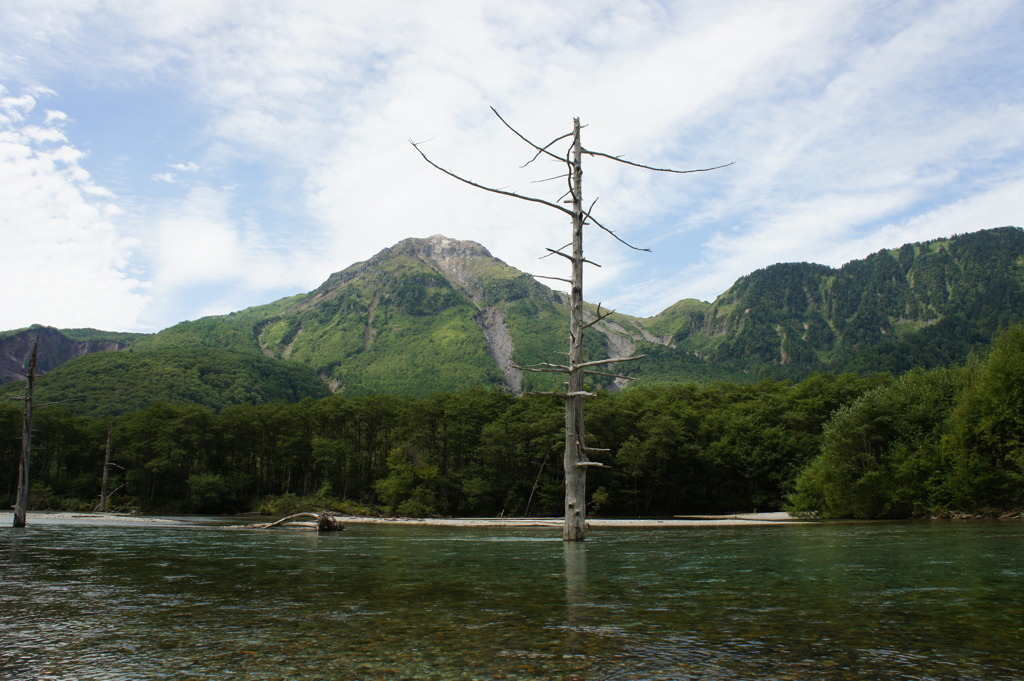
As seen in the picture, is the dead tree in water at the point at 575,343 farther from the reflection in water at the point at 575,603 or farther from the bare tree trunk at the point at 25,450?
the bare tree trunk at the point at 25,450

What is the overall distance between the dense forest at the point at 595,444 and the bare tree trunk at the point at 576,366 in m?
38.0

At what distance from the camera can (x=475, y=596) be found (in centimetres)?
1137

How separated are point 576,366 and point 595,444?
207ft

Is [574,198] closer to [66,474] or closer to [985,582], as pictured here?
[985,582]

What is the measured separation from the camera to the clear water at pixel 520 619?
6387 mm

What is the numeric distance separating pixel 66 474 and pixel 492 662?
376 feet

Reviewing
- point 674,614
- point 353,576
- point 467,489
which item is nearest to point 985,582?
point 674,614

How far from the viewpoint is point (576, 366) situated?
21562 millimetres

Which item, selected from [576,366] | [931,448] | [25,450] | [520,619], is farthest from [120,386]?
[520,619]

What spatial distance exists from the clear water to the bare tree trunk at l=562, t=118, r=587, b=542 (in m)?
4.51

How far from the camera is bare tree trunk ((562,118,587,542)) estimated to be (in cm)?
2195

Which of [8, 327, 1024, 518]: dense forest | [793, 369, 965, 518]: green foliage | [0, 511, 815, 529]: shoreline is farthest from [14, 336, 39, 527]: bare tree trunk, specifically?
[793, 369, 965, 518]: green foliage

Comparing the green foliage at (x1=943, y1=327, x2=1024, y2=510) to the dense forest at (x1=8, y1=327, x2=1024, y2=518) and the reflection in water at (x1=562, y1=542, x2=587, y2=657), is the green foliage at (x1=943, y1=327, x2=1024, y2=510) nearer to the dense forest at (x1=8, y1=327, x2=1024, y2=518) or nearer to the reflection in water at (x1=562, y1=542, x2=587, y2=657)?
the dense forest at (x1=8, y1=327, x2=1024, y2=518)

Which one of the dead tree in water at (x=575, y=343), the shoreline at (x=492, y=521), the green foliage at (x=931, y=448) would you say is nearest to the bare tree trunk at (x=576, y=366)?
the dead tree in water at (x=575, y=343)
